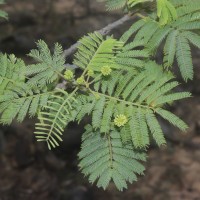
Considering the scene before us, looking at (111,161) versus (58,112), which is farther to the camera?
(111,161)

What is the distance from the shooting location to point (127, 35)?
142 centimetres

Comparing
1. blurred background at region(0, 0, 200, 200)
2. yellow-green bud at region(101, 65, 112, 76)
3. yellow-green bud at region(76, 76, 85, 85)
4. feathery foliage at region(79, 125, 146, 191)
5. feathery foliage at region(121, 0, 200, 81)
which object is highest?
blurred background at region(0, 0, 200, 200)

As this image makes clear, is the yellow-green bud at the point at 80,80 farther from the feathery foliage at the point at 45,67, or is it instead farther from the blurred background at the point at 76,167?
the blurred background at the point at 76,167

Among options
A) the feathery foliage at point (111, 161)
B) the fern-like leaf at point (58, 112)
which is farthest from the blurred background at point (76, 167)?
the fern-like leaf at point (58, 112)

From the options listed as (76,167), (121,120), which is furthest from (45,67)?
(76,167)

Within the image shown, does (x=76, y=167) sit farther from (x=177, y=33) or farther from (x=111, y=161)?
(x=177, y=33)

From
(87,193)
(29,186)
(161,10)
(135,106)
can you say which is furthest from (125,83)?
(29,186)

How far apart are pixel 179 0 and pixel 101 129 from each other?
0.52 metres

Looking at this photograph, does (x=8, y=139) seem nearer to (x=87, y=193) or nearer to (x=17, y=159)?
(x=17, y=159)

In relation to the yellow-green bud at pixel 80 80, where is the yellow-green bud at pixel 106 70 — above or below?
above

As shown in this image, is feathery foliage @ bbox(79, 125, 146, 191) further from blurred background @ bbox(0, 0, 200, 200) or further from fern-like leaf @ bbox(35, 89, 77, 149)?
blurred background @ bbox(0, 0, 200, 200)

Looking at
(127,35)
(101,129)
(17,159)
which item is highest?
(17,159)

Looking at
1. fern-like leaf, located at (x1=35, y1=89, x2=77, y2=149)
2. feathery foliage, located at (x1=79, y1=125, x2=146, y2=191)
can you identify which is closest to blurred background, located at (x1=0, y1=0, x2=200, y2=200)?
feathery foliage, located at (x1=79, y1=125, x2=146, y2=191)

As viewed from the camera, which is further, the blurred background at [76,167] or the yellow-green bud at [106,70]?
the blurred background at [76,167]
